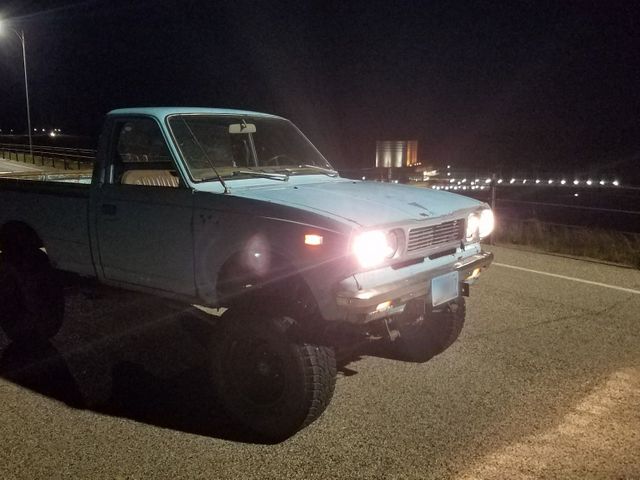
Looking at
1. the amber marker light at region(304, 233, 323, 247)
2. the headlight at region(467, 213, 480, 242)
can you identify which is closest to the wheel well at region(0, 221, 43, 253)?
the amber marker light at region(304, 233, 323, 247)

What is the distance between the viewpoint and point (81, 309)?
5.98 m

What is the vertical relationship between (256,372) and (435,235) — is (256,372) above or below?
below

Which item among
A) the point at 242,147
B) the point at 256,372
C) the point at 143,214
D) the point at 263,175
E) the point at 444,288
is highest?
the point at 242,147

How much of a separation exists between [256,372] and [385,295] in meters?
0.97

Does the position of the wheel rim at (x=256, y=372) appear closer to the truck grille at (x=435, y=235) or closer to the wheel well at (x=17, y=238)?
the truck grille at (x=435, y=235)

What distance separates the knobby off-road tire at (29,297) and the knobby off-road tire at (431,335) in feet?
10.0

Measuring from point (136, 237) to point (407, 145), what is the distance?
149 feet

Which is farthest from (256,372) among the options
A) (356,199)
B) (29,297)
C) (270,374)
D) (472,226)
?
(29,297)

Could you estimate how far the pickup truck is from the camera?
316cm

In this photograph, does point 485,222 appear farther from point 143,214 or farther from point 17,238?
point 17,238

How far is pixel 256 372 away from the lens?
134 inches

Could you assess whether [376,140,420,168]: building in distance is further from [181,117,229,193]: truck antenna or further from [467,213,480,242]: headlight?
[181,117,229,193]: truck antenna

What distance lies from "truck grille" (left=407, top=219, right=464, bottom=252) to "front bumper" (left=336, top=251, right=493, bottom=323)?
16cm

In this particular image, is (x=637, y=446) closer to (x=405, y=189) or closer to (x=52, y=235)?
(x=405, y=189)
